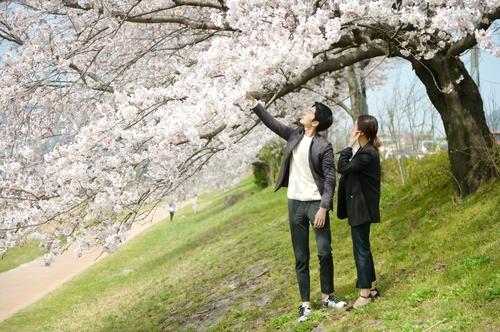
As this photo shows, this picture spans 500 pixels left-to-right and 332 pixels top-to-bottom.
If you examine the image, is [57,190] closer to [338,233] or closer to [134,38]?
[134,38]

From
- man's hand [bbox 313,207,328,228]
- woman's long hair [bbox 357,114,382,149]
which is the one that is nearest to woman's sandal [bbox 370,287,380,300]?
man's hand [bbox 313,207,328,228]

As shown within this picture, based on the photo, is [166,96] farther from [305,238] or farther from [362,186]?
[362,186]

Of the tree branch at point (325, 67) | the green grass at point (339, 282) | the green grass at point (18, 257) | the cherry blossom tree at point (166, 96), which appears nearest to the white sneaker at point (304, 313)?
the green grass at point (339, 282)

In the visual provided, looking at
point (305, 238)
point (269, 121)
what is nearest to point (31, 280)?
point (305, 238)

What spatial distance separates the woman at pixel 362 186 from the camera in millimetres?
5441

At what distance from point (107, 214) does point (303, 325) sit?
239 cm

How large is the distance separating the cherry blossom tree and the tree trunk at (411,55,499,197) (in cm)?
2

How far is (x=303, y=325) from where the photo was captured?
232 inches

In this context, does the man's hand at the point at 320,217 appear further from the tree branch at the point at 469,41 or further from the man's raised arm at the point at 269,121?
the tree branch at the point at 469,41

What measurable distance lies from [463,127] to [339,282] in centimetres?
306

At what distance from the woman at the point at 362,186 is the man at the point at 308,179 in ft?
0.74

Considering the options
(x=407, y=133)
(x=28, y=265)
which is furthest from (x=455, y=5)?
(x=28, y=265)

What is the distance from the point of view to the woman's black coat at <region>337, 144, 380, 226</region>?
5.43 metres

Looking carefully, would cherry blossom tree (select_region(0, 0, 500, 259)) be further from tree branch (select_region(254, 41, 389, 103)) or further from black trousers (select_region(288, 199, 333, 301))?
black trousers (select_region(288, 199, 333, 301))
